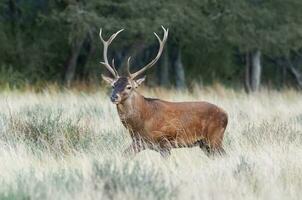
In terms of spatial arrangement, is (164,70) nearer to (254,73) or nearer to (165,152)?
(254,73)

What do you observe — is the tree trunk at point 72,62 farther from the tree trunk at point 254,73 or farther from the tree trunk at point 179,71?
the tree trunk at point 254,73

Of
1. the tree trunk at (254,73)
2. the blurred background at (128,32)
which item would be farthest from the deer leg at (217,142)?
the tree trunk at (254,73)

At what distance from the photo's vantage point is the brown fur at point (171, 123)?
10172mm

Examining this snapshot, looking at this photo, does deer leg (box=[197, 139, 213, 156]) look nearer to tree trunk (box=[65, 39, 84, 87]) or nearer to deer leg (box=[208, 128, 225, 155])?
deer leg (box=[208, 128, 225, 155])

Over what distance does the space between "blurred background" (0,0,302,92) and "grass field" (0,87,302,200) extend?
385 inches

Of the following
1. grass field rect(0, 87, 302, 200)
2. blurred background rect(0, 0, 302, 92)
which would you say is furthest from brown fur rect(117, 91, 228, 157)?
blurred background rect(0, 0, 302, 92)

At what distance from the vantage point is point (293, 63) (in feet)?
118

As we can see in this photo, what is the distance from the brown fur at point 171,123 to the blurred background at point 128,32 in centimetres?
1294

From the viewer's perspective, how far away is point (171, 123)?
10305 millimetres

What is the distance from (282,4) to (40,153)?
1606 centimetres

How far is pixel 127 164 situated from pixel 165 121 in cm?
243

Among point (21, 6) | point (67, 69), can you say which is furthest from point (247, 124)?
point (21, 6)

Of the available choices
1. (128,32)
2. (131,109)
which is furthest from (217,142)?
Result: (128,32)

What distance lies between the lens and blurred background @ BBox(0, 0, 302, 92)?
2442 cm
